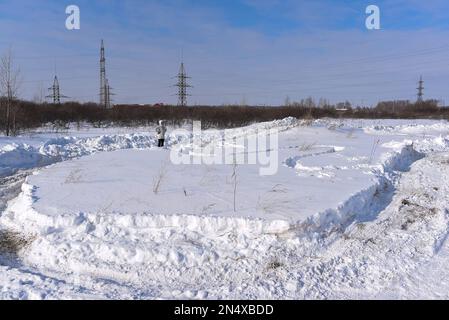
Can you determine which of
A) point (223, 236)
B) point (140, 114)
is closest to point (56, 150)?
point (223, 236)

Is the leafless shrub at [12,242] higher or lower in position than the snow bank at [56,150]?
lower

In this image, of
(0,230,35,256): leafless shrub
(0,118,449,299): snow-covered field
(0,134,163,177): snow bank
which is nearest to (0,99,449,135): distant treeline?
(0,134,163,177): snow bank

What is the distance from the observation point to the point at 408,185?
31.0ft

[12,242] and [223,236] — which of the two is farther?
[12,242]

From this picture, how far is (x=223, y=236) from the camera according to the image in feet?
18.5

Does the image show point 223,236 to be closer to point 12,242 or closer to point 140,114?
point 12,242

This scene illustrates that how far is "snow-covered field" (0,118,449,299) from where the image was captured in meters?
4.55

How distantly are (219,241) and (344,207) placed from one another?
8.05 ft

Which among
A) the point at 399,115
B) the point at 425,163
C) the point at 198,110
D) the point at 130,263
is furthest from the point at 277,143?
the point at 399,115

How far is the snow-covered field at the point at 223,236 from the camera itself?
4.55m

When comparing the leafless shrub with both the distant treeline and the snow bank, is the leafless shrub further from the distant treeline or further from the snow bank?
the distant treeline

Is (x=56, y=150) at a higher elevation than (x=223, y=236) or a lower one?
higher

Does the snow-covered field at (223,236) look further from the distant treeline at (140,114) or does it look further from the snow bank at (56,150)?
the distant treeline at (140,114)

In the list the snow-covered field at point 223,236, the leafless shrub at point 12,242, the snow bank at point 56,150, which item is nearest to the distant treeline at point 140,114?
the snow bank at point 56,150
